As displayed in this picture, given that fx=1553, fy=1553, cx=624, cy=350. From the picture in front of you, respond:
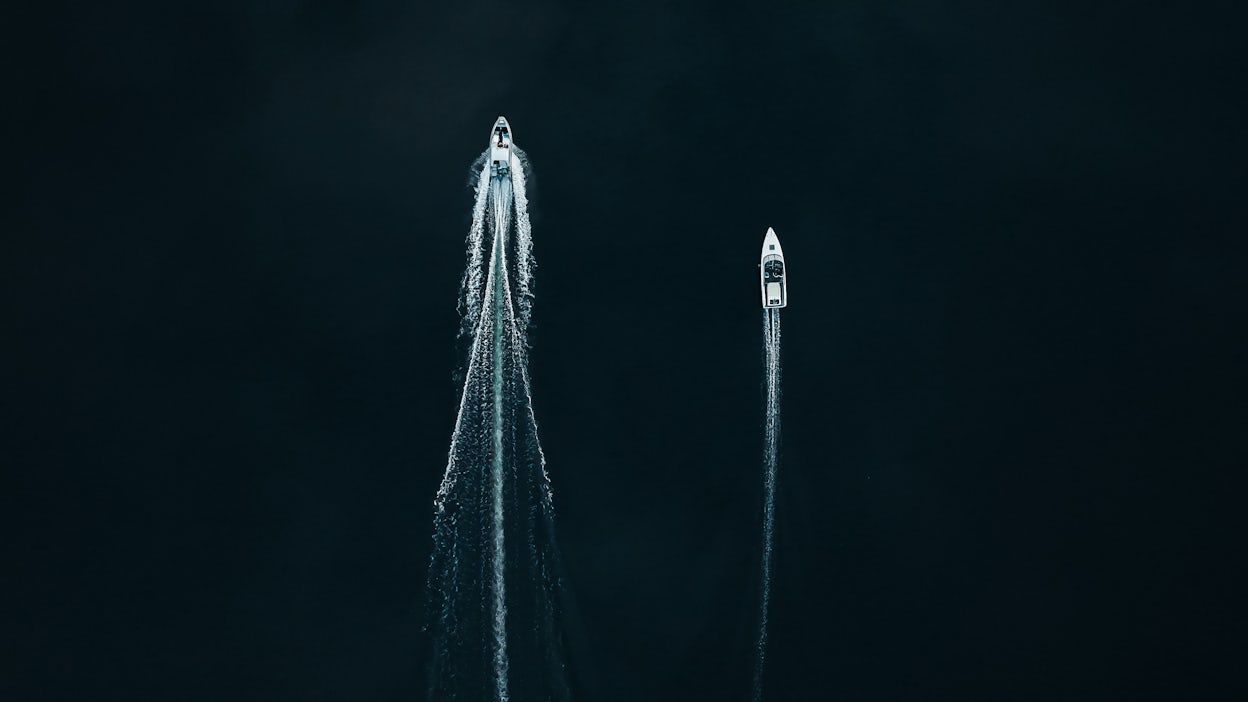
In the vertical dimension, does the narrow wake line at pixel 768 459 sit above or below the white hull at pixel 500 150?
below

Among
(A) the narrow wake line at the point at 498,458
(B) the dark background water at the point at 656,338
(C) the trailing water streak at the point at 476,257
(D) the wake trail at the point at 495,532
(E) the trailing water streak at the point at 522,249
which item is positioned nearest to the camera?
(A) the narrow wake line at the point at 498,458

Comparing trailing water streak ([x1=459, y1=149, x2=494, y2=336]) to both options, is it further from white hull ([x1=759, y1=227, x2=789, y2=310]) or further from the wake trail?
white hull ([x1=759, y1=227, x2=789, y2=310])

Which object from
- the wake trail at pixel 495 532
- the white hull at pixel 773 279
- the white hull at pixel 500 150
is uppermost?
the white hull at pixel 500 150

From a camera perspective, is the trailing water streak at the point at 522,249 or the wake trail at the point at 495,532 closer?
the wake trail at the point at 495,532

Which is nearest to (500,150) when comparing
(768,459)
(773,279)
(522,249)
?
(522,249)

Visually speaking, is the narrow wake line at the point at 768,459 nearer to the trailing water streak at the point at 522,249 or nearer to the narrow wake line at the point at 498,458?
the trailing water streak at the point at 522,249

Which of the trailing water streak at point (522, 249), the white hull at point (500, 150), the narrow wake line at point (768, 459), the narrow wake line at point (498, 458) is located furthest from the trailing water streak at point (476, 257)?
the narrow wake line at point (768, 459)

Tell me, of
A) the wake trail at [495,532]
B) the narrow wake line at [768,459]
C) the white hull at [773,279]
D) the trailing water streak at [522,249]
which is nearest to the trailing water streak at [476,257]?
the wake trail at [495,532]

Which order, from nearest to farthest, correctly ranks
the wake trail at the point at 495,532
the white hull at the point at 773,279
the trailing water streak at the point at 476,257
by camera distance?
the wake trail at the point at 495,532, the trailing water streak at the point at 476,257, the white hull at the point at 773,279

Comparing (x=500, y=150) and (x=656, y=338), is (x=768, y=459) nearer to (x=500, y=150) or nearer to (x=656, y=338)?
(x=656, y=338)
